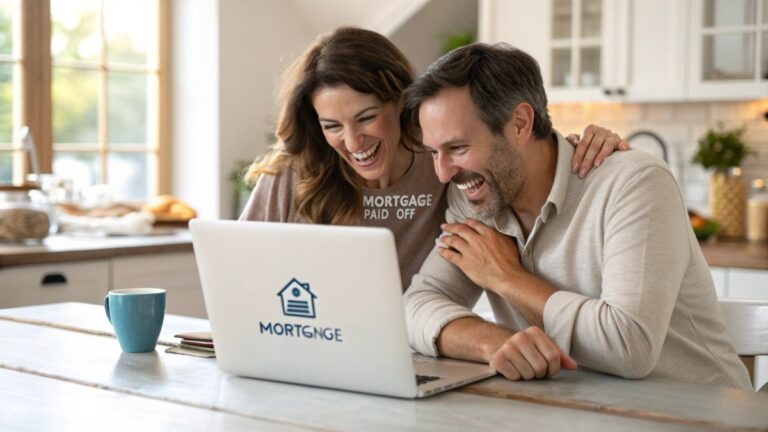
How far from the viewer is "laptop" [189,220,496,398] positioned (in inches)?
61.8

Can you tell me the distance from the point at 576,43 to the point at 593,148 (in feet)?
9.49

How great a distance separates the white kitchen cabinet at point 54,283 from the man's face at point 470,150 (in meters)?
2.03

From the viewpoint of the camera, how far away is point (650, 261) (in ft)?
5.98

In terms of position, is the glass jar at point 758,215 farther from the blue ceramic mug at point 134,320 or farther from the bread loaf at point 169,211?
the blue ceramic mug at point 134,320

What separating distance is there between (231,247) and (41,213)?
7.91 ft

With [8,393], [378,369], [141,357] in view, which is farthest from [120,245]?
[378,369]

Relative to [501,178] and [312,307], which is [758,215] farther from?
[312,307]

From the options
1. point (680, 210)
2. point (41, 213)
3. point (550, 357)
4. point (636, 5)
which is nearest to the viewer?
point (550, 357)

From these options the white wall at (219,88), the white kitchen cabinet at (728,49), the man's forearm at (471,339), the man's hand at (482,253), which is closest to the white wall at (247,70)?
the white wall at (219,88)

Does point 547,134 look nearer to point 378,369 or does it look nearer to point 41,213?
point 378,369

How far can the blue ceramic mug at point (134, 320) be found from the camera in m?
1.99

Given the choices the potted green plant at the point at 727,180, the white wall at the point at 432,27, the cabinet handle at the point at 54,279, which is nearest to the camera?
the cabinet handle at the point at 54,279

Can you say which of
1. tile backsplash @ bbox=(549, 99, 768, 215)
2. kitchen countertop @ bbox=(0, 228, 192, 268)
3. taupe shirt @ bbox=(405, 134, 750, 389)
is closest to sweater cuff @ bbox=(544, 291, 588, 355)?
taupe shirt @ bbox=(405, 134, 750, 389)

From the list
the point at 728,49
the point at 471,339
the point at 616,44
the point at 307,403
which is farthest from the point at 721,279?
the point at 307,403
